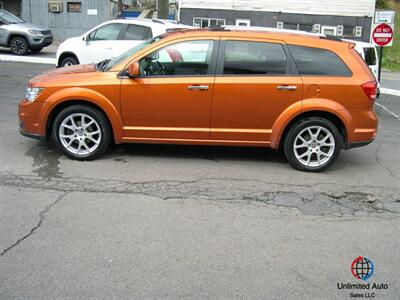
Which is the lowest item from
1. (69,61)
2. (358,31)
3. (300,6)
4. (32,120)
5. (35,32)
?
(32,120)

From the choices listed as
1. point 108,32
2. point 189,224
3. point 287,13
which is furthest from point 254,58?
point 287,13

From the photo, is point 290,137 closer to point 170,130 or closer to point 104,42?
point 170,130

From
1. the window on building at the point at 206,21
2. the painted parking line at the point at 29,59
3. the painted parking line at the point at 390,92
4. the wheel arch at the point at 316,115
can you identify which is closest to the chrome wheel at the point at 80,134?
the wheel arch at the point at 316,115

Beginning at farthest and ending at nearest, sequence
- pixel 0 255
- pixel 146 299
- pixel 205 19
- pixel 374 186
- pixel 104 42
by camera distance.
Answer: pixel 205 19, pixel 104 42, pixel 374 186, pixel 0 255, pixel 146 299

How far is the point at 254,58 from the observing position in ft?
20.1

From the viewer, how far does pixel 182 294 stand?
11.1 feet

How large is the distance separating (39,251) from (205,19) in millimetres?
23853

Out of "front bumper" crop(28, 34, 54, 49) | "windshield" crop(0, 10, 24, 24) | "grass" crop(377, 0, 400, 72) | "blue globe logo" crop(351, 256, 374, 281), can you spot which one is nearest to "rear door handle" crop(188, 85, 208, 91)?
"blue globe logo" crop(351, 256, 374, 281)

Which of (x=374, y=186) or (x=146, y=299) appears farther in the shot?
(x=374, y=186)

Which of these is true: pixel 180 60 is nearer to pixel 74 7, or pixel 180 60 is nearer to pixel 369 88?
pixel 369 88

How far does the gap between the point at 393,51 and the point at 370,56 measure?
1866 centimetres

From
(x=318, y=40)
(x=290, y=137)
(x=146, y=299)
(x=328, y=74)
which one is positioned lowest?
(x=146, y=299)

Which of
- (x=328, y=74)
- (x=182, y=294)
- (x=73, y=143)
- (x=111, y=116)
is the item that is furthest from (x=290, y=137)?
(x=182, y=294)

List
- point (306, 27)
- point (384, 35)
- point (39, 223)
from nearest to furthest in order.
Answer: point (39, 223) < point (384, 35) < point (306, 27)
